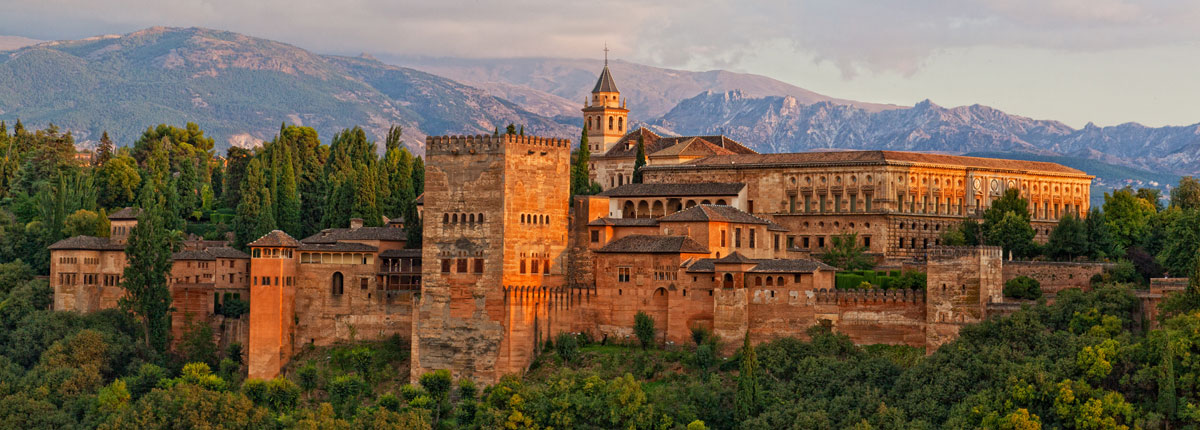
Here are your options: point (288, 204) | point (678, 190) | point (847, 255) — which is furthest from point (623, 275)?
point (288, 204)

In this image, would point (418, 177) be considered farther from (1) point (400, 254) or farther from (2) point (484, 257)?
(2) point (484, 257)

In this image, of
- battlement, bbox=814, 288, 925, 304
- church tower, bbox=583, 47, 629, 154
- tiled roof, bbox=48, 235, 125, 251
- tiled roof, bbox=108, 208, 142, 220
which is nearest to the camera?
battlement, bbox=814, 288, 925, 304

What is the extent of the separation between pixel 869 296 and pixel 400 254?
69.5 feet

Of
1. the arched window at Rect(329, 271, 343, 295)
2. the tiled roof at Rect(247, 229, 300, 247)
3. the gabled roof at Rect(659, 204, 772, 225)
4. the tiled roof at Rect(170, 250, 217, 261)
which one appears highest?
the gabled roof at Rect(659, 204, 772, 225)

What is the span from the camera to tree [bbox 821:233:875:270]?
2803 inches

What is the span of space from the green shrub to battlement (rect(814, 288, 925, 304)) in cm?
485

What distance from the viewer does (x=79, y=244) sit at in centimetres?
7188

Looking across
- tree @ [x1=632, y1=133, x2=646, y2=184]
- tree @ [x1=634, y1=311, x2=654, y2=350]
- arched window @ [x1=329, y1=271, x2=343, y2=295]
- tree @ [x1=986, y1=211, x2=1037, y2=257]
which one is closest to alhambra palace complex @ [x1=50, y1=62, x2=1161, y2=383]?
arched window @ [x1=329, y1=271, x2=343, y2=295]

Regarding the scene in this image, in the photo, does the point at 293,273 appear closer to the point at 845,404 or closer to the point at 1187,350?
the point at 845,404

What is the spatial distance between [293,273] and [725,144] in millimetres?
32984

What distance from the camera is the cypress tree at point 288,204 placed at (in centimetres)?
8148

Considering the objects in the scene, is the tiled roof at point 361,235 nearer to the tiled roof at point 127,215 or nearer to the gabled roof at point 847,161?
the tiled roof at point 127,215

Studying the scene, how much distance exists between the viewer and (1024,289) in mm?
59656

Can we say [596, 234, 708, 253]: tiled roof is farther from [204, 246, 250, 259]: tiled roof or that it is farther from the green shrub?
[204, 246, 250, 259]: tiled roof
